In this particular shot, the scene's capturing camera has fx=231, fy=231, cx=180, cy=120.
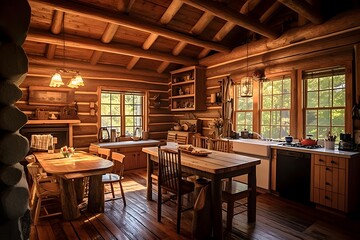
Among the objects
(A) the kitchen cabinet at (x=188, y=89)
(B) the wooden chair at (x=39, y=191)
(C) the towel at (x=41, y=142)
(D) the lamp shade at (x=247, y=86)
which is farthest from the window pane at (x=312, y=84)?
(C) the towel at (x=41, y=142)

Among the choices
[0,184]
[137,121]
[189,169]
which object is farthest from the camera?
[137,121]

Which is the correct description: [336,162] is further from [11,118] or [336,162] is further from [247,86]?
[11,118]

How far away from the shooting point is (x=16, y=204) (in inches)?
55.7

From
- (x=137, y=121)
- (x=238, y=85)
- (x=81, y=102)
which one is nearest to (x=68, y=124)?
(x=81, y=102)

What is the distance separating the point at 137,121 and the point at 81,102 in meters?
1.74

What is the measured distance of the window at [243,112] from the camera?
17.9 feet

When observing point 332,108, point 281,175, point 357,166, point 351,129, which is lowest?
point 281,175

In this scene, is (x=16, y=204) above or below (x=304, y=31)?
below

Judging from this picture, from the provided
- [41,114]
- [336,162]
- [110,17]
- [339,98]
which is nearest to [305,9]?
[339,98]

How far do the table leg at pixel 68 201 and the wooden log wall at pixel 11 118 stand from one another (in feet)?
6.48

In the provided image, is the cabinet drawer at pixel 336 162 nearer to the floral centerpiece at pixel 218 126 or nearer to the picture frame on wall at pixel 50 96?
the floral centerpiece at pixel 218 126

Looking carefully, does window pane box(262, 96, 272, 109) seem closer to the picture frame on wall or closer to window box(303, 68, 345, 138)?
window box(303, 68, 345, 138)

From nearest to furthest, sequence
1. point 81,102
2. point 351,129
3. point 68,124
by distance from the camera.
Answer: point 351,129, point 68,124, point 81,102

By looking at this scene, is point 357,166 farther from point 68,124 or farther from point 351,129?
point 68,124
